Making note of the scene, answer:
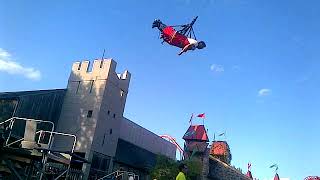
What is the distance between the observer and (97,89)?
125 ft

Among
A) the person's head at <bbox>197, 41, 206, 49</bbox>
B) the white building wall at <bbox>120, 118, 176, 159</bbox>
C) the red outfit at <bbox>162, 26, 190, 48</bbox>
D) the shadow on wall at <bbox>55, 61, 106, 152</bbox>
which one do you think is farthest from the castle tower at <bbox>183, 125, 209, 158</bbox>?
the red outfit at <bbox>162, 26, 190, 48</bbox>

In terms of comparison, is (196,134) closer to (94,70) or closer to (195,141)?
(195,141)

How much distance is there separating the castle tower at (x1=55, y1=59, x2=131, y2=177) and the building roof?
52.0 feet

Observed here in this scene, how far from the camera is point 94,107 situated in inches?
1473

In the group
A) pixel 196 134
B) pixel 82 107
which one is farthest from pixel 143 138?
pixel 82 107

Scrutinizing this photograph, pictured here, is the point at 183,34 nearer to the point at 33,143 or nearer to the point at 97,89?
the point at 97,89

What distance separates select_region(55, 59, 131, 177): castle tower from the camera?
36.7 m

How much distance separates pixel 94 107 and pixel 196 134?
68.4 ft

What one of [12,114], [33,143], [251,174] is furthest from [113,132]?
[251,174]

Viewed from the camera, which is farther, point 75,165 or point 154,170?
point 154,170

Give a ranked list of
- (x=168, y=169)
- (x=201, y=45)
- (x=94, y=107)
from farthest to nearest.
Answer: (x=168, y=169) < (x=94, y=107) < (x=201, y=45)

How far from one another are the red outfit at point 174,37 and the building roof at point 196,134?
2088cm

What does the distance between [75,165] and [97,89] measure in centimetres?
762

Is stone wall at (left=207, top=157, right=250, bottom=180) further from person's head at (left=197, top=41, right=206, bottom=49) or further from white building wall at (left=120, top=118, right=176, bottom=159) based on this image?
person's head at (left=197, top=41, right=206, bottom=49)
